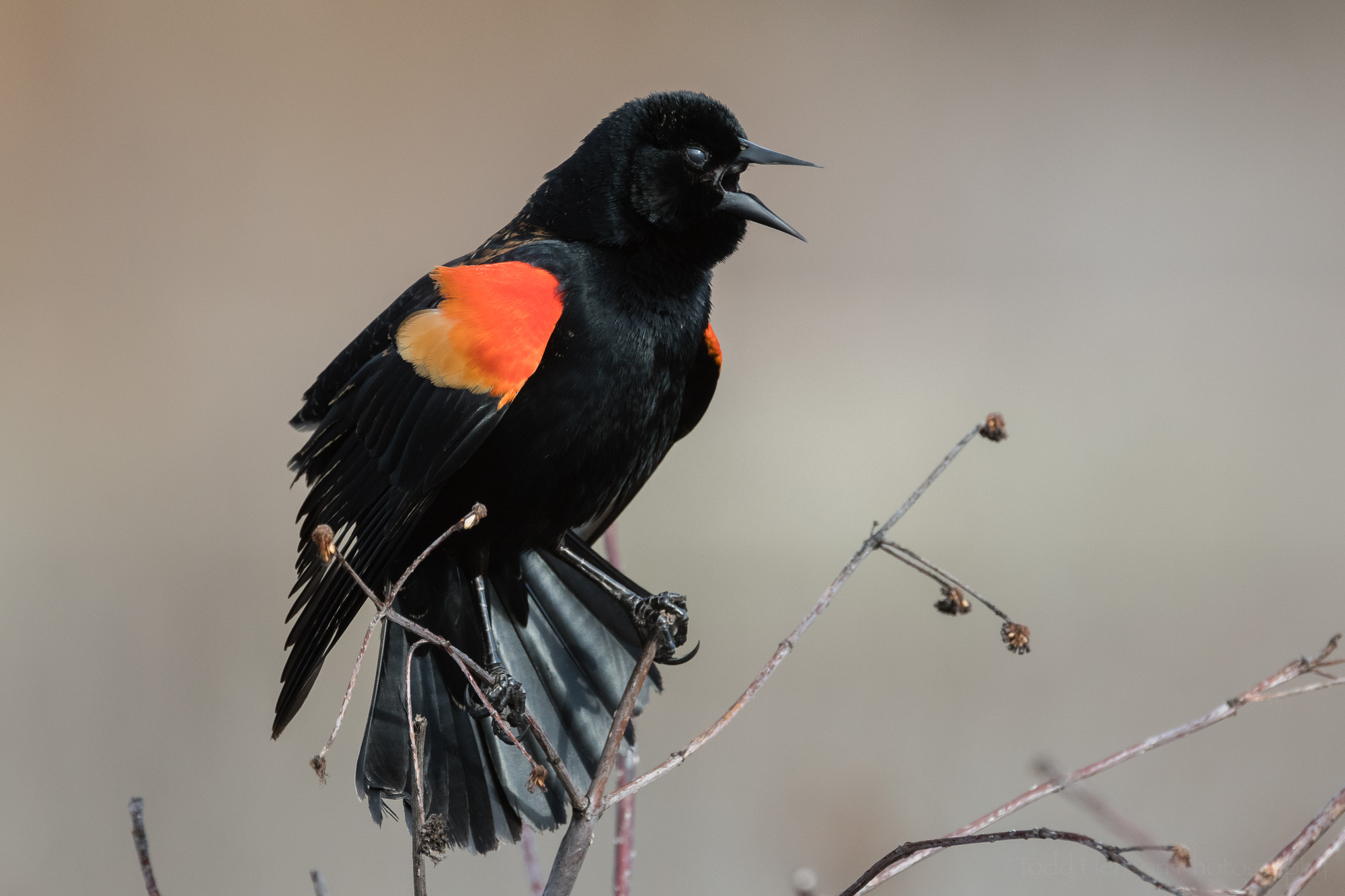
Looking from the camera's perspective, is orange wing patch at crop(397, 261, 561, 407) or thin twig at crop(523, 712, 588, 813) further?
orange wing patch at crop(397, 261, 561, 407)

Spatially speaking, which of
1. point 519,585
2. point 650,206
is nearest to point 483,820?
point 519,585

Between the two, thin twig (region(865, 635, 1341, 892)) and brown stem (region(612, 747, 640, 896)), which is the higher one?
thin twig (region(865, 635, 1341, 892))

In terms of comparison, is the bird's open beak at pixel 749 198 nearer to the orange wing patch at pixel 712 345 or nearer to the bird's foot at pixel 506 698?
the orange wing patch at pixel 712 345

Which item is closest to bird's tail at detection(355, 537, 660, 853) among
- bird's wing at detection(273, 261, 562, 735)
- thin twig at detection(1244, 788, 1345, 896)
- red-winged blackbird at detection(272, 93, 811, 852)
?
red-winged blackbird at detection(272, 93, 811, 852)

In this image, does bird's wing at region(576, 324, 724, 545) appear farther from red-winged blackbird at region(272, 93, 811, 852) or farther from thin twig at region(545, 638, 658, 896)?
thin twig at region(545, 638, 658, 896)

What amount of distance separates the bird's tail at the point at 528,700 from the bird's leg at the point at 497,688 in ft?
0.08

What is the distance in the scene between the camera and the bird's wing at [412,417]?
1.01 meters

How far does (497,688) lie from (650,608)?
0.24 meters

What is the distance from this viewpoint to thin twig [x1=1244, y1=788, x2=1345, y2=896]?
0.57 m

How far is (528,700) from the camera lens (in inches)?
49.1

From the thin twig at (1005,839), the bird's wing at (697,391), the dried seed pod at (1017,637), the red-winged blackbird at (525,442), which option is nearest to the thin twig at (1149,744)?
the thin twig at (1005,839)

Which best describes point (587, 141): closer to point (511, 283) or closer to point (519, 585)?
point (511, 283)

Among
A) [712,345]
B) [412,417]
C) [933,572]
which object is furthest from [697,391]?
[933,572]

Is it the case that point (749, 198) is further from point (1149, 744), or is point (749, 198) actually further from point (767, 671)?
point (1149, 744)
